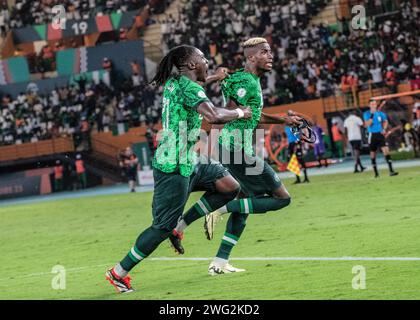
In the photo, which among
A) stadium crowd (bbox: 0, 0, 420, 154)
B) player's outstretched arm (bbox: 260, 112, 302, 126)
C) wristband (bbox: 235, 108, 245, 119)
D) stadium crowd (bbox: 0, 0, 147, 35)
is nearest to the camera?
wristband (bbox: 235, 108, 245, 119)

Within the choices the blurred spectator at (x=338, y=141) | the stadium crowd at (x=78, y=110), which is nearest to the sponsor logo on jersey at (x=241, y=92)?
the blurred spectator at (x=338, y=141)

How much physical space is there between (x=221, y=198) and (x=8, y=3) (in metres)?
42.6

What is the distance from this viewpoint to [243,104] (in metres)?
11.6

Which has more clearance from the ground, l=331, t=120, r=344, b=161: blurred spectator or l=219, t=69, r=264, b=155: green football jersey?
l=219, t=69, r=264, b=155: green football jersey

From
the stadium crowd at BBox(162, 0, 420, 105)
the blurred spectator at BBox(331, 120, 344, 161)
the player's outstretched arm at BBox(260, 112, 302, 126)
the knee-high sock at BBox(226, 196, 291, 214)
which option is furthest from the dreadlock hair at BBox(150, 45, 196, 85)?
the blurred spectator at BBox(331, 120, 344, 161)

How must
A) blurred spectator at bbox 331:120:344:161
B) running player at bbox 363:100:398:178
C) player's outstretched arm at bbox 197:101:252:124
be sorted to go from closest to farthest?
player's outstretched arm at bbox 197:101:252:124 < running player at bbox 363:100:398:178 < blurred spectator at bbox 331:120:344:161

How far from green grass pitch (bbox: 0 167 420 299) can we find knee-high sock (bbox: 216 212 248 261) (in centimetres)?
32

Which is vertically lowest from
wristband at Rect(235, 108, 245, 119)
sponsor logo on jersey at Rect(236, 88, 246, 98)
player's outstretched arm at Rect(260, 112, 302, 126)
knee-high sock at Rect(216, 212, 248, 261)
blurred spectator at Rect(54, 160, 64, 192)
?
blurred spectator at Rect(54, 160, 64, 192)

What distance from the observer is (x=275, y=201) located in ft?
37.8

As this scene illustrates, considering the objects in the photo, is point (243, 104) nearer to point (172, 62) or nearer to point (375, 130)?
point (172, 62)

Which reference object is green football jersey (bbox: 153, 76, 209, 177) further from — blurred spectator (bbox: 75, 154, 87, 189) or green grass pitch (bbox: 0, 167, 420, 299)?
blurred spectator (bbox: 75, 154, 87, 189)

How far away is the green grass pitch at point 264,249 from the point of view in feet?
32.3

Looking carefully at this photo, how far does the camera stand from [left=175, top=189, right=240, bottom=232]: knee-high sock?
10961mm
